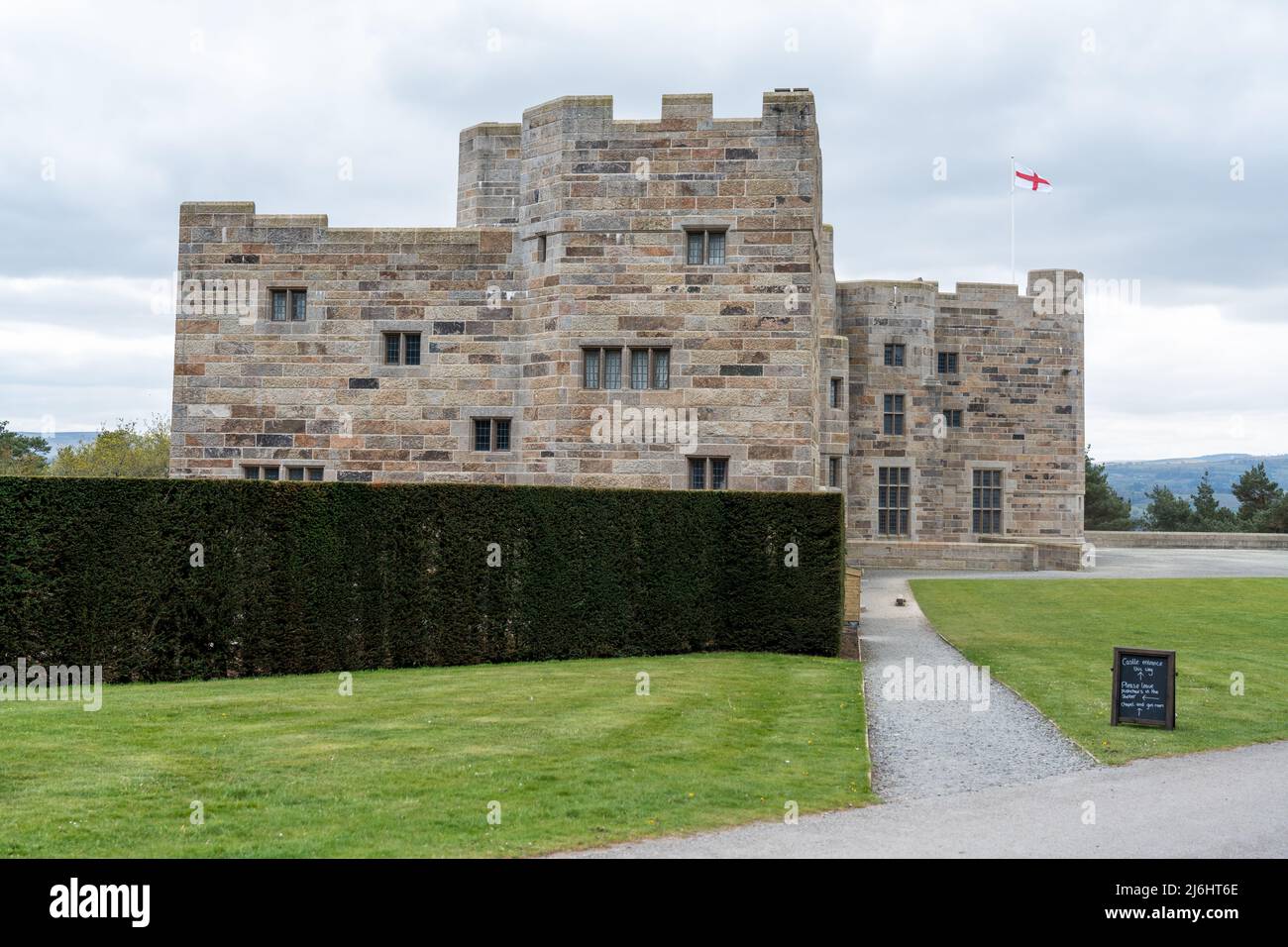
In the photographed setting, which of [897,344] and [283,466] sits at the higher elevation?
[897,344]

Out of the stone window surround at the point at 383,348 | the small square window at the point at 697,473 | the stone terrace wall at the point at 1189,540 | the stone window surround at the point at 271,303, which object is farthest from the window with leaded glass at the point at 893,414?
the stone window surround at the point at 271,303

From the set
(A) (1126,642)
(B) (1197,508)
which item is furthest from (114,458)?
(B) (1197,508)

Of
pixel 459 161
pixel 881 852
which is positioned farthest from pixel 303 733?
pixel 459 161

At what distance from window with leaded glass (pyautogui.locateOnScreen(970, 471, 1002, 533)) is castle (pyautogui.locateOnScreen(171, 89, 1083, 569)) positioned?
57.5ft

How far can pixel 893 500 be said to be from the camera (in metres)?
40.0

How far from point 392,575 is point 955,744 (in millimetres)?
9417

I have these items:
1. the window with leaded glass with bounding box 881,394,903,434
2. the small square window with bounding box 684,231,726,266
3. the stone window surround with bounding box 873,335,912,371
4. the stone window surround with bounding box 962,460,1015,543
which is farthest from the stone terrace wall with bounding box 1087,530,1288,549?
the small square window with bounding box 684,231,726,266

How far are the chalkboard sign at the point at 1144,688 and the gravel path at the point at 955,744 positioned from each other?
0.90 meters

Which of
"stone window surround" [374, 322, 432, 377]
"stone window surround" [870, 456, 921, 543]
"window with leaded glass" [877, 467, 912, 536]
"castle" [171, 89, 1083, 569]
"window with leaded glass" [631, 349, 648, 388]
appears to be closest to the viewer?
"castle" [171, 89, 1083, 569]

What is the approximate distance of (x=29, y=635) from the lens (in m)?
16.3

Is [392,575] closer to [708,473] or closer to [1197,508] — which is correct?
[708,473]

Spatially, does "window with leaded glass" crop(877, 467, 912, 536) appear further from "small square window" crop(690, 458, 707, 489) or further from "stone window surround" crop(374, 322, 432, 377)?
"stone window surround" crop(374, 322, 432, 377)

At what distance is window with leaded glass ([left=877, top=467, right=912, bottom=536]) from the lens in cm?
3984
